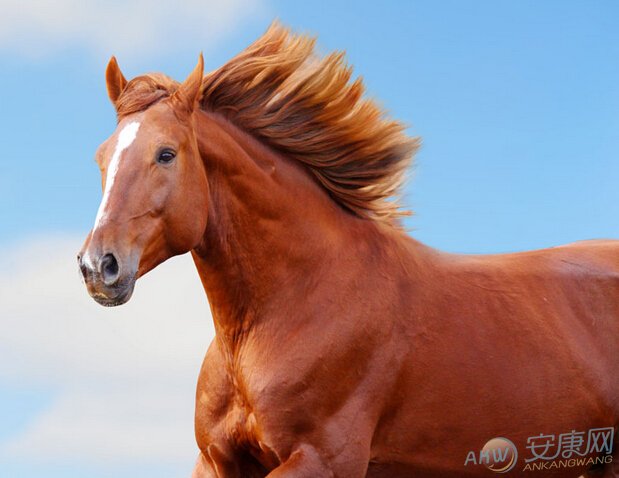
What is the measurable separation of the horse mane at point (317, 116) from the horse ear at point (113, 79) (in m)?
0.18

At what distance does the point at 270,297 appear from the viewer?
539 centimetres

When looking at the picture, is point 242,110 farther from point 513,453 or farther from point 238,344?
point 513,453

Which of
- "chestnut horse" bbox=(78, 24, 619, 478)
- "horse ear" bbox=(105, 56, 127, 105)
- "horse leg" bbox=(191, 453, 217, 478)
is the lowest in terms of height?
"horse leg" bbox=(191, 453, 217, 478)

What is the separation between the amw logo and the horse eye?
2403 mm

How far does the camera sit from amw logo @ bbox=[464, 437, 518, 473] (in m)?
5.75

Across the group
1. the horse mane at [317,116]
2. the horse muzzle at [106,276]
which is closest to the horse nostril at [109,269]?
the horse muzzle at [106,276]

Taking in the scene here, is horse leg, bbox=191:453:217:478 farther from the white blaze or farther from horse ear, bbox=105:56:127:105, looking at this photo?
horse ear, bbox=105:56:127:105

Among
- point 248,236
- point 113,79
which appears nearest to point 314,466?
point 248,236

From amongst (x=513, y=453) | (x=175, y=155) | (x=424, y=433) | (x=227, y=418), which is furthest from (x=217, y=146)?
(x=513, y=453)

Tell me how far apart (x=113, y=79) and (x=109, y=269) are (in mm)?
1386

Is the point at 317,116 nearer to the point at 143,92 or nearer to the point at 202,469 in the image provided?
the point at 143,92

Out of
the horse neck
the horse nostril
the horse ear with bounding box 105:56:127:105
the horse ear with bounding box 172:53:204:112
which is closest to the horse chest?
the horse neck

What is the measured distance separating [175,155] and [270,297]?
936 millimetres

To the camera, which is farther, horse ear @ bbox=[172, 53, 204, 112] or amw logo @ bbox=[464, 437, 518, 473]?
amw logo @ bbox=[464, 437, 518, 473]
